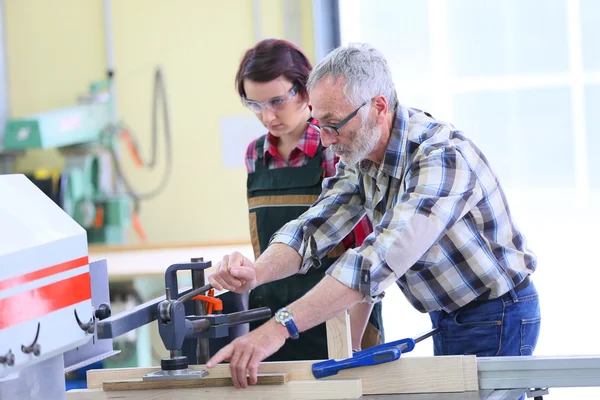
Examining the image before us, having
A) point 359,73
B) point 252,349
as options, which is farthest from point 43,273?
point 359,73

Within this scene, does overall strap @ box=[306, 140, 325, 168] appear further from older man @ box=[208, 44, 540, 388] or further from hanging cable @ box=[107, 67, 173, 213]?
hanging cable @ box=[107, 67, 173, 213]

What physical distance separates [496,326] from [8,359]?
3.11 feet

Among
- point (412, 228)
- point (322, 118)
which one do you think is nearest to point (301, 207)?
point (322, 118)

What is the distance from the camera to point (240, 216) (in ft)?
13.0

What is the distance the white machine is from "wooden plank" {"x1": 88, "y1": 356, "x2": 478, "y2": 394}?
340mm

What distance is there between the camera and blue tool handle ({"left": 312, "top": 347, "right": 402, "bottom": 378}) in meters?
1.45

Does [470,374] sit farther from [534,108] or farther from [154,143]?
[154,143]

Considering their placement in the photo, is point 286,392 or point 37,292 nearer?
point 37,292

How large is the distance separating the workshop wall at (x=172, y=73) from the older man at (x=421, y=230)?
2.21m

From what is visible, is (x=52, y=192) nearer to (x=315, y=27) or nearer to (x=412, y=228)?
(x=315, y=27)

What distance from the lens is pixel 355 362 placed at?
4.82ft

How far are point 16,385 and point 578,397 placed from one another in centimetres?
266

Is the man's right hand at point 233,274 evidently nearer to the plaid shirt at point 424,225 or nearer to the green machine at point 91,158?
the plaid shirt at point 424,225

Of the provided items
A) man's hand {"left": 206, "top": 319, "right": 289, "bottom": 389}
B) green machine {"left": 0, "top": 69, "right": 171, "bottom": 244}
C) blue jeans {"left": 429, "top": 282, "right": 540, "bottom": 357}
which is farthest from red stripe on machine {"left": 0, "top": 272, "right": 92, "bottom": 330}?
green machine {"left": 0, "top": 69, "right": 171, "bottom": 244}
